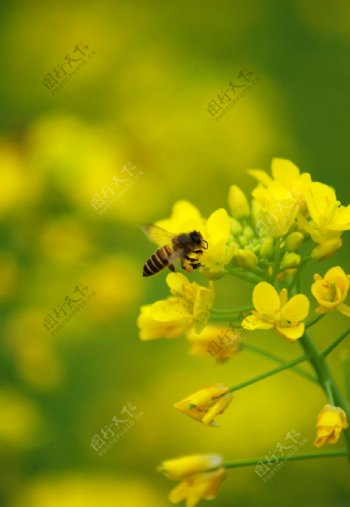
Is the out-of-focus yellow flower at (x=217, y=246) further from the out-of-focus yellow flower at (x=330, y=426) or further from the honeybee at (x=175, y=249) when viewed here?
the out-of-focus yellow flower at (x=330, y=426)

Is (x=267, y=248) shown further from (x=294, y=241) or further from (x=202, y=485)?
(x=202, y=485)

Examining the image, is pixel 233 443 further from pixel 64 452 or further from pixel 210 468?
pixel 210 468

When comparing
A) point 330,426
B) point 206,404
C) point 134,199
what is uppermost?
point 134,199

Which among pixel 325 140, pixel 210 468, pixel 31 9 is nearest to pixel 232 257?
pixel 210 468

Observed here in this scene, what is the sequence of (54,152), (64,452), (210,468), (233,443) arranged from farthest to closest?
(233,443) < (54,152) < (64,452) < (210,468)

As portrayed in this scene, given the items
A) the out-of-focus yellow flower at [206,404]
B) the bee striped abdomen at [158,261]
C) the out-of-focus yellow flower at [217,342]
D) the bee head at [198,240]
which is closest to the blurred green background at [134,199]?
the bee striped abdomen at [158,261]

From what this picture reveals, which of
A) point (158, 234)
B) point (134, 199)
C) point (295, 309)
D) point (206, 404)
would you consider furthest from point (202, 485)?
point (134, 199)

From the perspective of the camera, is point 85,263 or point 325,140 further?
point 325,140
